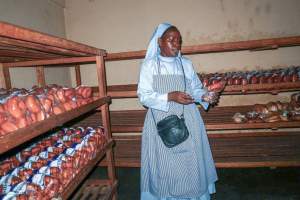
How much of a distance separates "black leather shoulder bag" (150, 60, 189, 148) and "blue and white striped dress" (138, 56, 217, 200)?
9 centimetres

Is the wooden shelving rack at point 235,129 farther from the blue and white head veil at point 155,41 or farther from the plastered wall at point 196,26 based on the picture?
the blue and white head veil at point 155,41

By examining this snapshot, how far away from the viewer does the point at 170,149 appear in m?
1.75

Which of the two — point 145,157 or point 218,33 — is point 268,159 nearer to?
point 145,157

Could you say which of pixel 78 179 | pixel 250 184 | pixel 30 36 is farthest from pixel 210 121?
pixel 30 36

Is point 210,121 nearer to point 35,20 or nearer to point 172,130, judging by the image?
point 172,130

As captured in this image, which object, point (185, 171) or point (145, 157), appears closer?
point (185, 171)

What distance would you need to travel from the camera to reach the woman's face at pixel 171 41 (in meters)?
1.67

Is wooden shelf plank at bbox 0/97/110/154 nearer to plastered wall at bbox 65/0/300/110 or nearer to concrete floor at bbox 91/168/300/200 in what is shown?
concrete floor at bbox 91/168/300/200

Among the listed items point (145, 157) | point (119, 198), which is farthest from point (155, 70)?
point (119, 198)

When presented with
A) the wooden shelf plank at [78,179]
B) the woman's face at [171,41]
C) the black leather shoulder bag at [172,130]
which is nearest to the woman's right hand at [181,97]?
the black leather shoulder bag at [172,130]

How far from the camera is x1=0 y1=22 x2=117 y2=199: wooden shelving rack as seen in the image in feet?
2.63

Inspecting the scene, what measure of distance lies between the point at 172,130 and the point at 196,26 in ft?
5.66

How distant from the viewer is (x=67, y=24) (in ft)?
9.94

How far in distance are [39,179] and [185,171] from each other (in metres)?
1.07
